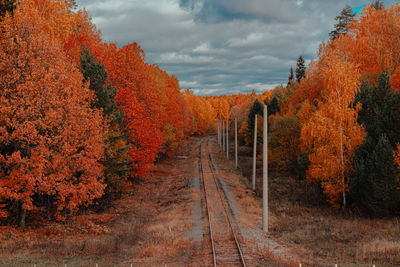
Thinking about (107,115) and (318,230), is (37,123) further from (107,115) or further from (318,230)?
(318,230)

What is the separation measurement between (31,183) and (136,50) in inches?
1047

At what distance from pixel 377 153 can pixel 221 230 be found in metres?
13.3

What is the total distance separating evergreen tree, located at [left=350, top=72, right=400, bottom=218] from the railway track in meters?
10.7

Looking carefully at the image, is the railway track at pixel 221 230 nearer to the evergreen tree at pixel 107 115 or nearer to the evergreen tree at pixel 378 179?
the evergreen tree at pixel 107 115

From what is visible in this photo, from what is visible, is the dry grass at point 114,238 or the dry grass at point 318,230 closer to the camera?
the dry grass at point 114,238

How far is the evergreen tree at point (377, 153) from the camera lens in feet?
77.5

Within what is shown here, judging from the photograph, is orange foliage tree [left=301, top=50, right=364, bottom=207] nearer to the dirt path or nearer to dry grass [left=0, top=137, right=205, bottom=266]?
the dirt path

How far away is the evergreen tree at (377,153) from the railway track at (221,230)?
10.7m

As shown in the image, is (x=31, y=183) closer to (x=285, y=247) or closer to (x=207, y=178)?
(x=285, y=247)

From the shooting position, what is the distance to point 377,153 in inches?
952

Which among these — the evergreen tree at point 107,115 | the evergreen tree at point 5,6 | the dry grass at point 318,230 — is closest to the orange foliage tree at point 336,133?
the dry grass at point 318,230

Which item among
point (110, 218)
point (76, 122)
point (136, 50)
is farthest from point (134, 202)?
point (136, 50)

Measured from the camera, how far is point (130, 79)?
126 ft

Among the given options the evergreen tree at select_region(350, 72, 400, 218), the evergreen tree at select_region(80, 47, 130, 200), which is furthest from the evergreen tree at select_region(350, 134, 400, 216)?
the evergreen tree at select_region(80, 47, 130, 200)
